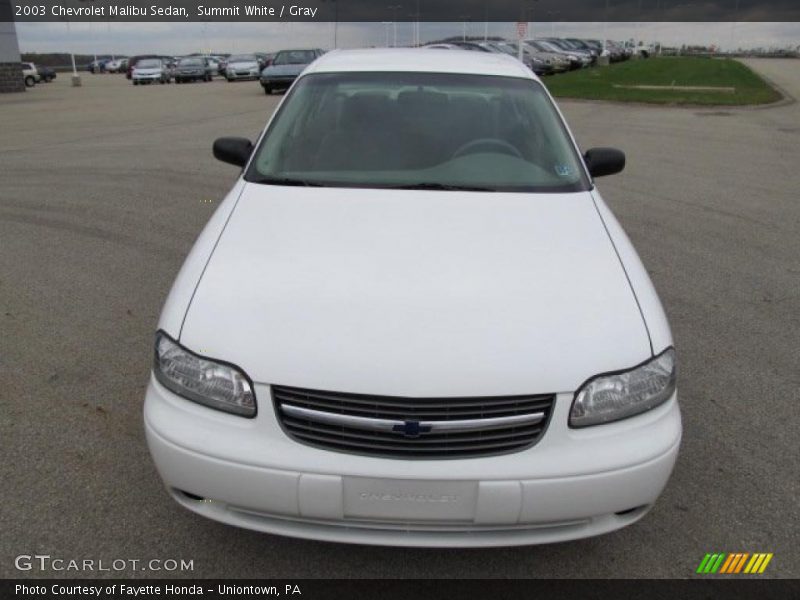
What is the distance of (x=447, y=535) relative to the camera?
7.18 feet

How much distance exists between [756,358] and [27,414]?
3949 millimetres

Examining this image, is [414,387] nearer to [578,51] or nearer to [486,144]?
[486,144]

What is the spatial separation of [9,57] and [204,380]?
107 ft

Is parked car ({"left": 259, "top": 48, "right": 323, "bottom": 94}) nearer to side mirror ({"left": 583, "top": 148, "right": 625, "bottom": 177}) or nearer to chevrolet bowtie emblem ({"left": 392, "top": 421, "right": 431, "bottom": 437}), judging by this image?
side mirror ({"left": 583, "top": 148, "right": 625, "bottom": 177})

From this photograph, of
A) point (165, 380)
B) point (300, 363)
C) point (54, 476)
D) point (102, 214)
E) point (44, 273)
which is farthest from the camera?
point (102, 214)

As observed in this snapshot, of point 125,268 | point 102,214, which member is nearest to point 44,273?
point 125,268

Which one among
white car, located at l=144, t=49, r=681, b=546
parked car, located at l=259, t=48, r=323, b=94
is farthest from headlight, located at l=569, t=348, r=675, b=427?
parked car, located at l=259, t=48, r=323, b=94

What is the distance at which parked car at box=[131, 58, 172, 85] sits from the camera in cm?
3753

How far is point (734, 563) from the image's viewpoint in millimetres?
2516

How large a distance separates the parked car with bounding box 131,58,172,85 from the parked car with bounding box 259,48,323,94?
15.4m

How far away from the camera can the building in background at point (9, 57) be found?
88.8 feet

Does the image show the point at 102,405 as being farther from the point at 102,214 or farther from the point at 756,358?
the point at 102,214

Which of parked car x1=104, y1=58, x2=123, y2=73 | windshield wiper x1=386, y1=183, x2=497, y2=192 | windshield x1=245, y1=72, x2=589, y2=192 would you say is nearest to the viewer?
windshield wiper x1=386, y1=183, x2=497, y2=192

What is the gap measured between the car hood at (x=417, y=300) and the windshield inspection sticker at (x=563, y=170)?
0.42 metres
